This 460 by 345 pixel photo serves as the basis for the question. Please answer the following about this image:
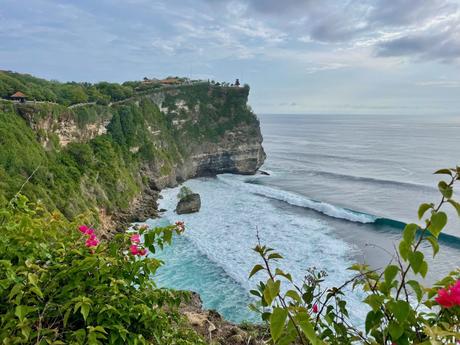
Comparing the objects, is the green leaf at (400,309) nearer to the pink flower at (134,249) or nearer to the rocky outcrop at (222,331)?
the pink flower at (134,249)

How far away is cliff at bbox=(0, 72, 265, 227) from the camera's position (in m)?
30.0

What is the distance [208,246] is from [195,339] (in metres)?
24.0

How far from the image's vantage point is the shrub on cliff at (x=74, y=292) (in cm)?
327

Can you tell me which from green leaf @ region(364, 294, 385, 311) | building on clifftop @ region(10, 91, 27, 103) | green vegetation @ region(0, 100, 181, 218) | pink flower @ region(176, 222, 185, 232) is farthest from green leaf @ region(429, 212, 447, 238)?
building on clifftop @ region(10, 91, 27, 103)

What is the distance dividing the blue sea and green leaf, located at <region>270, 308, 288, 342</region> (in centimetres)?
413

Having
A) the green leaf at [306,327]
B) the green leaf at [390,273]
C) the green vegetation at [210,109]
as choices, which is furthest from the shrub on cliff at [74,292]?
the green vegetation at [210,109]

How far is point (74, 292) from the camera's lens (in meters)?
3.76

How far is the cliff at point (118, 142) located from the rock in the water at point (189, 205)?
3.51 meters

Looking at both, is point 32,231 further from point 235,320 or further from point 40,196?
point 40,196

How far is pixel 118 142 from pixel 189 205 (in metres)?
15.0

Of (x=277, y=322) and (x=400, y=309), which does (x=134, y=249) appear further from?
(x=400, y=309)

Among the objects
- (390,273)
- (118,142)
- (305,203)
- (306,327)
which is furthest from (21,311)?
(118,142)

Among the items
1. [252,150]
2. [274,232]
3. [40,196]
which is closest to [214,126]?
[252,150]

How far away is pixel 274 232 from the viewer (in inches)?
1318
